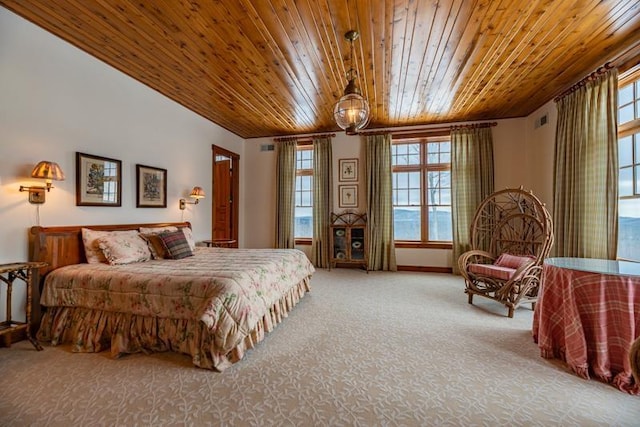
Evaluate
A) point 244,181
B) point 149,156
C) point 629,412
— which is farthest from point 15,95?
point 629,412

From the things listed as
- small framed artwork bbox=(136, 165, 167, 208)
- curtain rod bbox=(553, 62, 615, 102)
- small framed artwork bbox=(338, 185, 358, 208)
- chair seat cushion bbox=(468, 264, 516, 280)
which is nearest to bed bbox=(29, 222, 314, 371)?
small framed artwork bbox=(136, 165, 167, 208)

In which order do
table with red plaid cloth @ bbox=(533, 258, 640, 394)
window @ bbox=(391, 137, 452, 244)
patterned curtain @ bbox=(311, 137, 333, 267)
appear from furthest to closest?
patterned curtain @ bbox=(311, 137, 333, 267) < window @ bbox=(391, 137, 452, 244) < table with red plaid cloth @ bbox=(533, 258, 640, 394)

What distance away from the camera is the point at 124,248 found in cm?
286

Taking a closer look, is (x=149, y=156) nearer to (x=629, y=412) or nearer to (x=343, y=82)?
(x=343, y=82)

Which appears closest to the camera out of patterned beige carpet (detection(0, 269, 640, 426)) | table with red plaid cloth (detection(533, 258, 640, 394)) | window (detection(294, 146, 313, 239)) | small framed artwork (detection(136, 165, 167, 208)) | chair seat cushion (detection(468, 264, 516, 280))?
patterned beige carpet (detection(0, 269, 640, 426))

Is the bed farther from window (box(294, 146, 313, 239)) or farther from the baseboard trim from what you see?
the baseboard trim

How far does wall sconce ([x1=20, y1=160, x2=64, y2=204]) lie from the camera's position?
2.40 metres

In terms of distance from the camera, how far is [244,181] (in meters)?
6.21

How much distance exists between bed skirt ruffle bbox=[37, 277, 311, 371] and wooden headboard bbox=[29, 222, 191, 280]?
17.3 inches

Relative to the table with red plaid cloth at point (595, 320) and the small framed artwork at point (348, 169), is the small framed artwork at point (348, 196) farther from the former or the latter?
the table with red plaid cloth at point (595, 320)

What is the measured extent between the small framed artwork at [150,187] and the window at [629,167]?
5676mm

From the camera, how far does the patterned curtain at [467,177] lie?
4988mm

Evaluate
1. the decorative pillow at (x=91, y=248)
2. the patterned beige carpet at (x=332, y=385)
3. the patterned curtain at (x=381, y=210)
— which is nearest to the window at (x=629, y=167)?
the patterned beige carpet at (x=332, y=385)

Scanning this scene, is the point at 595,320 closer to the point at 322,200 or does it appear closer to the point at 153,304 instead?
the point at 153,304
